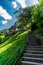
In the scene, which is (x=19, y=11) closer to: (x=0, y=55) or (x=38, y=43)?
(x=38, y=43)

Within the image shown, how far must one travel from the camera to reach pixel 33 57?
11227 mm

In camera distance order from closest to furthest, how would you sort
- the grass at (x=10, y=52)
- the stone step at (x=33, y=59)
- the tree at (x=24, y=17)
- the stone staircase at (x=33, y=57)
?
1. the grass at (x=10, y=52)
2. the stone staircase at (x=33, y=57)
3. the stone step at (x=33, y=59)
4. the tree at (x=24, y=17)

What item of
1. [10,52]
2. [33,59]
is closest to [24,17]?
[33,59]

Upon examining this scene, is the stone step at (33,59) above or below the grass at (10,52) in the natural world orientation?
below

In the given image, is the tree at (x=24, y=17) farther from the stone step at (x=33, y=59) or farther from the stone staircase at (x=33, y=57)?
the stone step at (x=33, y=59)

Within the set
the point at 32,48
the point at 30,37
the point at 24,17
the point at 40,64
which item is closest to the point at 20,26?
the point at 24,17

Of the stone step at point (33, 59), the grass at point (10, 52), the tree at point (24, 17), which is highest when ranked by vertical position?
the tree at point (24, 17)

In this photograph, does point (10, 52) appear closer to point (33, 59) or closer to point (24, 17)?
point (33, 59)

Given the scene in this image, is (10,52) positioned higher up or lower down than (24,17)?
lower down

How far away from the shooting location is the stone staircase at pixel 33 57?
10223 mm

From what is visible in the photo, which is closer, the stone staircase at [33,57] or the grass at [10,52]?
the grass at [10,52]

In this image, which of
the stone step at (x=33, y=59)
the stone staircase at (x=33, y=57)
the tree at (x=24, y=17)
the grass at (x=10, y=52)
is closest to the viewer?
the grass at (x=10, y=52)

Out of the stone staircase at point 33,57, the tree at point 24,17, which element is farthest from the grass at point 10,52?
the tree at point 24,17

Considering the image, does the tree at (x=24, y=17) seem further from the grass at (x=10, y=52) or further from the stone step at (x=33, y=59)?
the stone step at (x=33, y=59)
